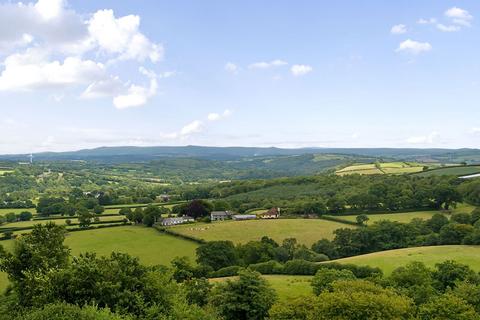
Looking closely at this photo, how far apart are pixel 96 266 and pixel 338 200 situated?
8182cm

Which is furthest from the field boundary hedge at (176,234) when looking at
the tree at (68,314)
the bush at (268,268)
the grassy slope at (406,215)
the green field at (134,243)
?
the tree at (68,314)

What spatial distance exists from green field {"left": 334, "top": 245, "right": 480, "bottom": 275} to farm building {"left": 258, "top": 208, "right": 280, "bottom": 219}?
44060 mm

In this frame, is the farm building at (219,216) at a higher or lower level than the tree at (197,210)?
lower

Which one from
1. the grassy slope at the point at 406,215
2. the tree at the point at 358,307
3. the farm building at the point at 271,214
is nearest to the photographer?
the tree at the point at 358,307

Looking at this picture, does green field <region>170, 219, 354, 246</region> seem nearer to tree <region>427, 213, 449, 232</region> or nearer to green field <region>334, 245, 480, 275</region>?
tree <region>427, 213, 449, 232</region>

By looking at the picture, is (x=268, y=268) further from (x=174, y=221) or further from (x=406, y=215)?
(x=406, y=215)

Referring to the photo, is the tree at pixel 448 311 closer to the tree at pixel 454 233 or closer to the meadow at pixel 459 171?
the tree at pixel 454 233

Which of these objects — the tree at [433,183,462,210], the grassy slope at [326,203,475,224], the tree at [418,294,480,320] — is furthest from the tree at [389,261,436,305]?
the tree at [433,183,462,210]

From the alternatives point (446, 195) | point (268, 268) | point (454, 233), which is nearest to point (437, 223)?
point (454, 233)

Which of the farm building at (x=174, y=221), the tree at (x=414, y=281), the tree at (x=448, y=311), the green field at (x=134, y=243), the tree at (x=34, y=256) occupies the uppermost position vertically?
the tree at (x=34, y=256)

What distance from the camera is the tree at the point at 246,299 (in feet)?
128

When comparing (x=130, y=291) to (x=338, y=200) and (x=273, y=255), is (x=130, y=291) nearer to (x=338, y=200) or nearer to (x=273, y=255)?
(x=273, y=255)

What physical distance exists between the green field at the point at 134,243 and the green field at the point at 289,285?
2120 centimetres

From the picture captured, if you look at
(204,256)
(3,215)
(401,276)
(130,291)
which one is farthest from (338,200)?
(3,215)
